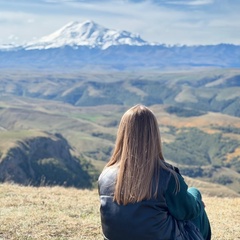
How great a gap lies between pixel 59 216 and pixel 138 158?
734cm

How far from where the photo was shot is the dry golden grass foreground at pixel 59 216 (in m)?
11.7

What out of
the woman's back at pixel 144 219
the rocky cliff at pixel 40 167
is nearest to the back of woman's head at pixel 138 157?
the woman's back at pixel 144 219

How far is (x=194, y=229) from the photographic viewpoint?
24.4 feet

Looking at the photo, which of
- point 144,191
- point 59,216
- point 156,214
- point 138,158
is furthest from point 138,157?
point 59,216

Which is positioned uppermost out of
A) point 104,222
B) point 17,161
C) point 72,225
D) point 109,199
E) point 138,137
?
point 138,137

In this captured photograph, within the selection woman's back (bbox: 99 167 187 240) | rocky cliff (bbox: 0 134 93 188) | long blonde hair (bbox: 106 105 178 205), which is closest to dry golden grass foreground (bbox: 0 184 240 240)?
woman's back (bbox: 99 167 187 240)

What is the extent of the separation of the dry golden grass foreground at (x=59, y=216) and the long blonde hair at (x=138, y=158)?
5.02 metres

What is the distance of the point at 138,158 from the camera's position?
22.5 feet

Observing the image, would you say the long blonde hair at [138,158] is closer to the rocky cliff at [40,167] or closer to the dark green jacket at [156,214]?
the dark green jacket at [156,214]

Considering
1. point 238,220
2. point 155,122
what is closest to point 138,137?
point 155,122

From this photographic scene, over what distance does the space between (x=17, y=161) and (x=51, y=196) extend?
16475 cm

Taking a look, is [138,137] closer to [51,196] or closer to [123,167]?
[123,167]

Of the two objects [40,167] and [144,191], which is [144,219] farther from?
[40,167]

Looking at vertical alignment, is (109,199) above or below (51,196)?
above
